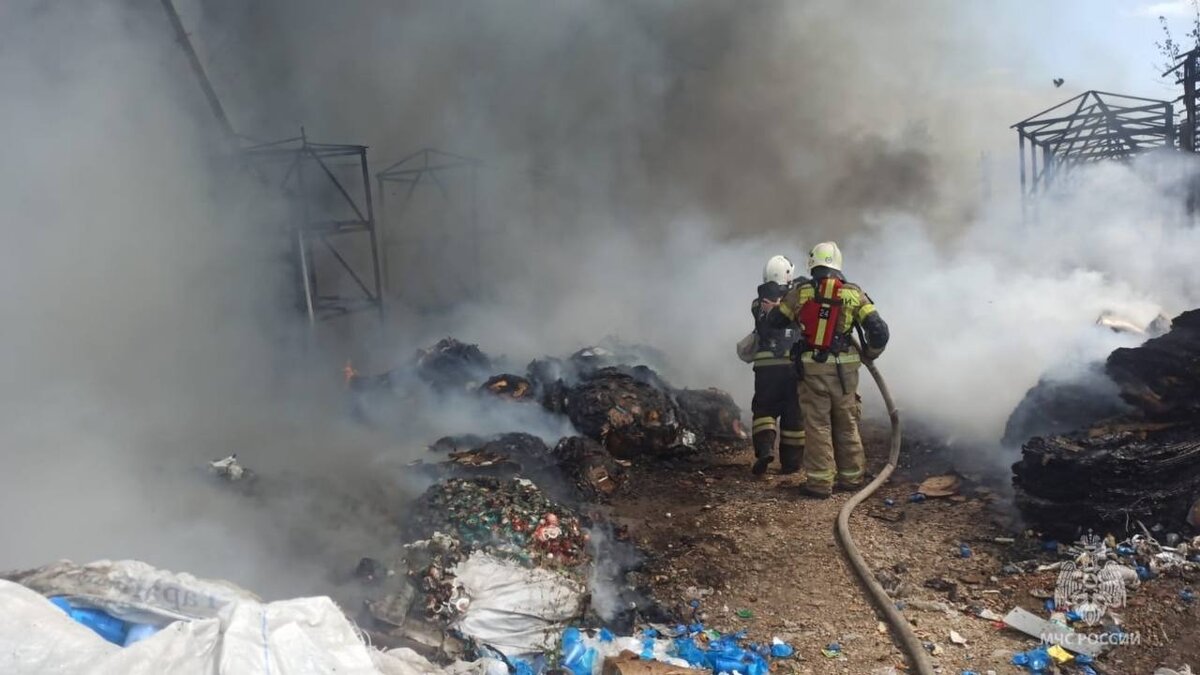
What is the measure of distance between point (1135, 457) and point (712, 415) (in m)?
3.33

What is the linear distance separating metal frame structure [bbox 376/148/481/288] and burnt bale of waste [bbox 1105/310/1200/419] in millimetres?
8405

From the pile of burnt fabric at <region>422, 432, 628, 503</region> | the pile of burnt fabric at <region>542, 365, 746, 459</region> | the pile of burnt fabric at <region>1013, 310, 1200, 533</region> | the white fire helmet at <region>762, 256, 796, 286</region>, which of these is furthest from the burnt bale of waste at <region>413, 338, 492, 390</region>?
the pile of burnt fabric at <region>1013, 310, 1200, 533</region>

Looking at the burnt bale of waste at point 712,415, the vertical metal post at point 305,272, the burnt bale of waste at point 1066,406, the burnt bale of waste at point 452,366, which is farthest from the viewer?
the vertical metal post at point 305,272

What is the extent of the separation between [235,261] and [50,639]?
242 inches

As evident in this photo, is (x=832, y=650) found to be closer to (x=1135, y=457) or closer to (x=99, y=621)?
(x=1135, y=457)

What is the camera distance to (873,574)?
3.73 metres

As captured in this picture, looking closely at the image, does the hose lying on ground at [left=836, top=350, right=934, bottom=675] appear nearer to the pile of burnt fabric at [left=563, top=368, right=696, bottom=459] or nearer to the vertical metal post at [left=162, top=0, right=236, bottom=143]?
the pile of burnt fabric at [left=563, top=368, right=696, bottom=459]

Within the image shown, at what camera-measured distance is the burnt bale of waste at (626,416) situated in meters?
5.95

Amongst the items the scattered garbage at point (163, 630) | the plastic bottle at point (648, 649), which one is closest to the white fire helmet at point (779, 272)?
the plastic bottle at point (648, 649)

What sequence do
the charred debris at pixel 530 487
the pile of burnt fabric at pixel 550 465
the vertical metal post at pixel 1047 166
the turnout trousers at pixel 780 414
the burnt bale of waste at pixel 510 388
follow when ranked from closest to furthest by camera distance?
the charred debris at pixel 530 487 < the pile of burnt fabric at pixel 550 465 < the turnout trousers at pixel 780 414 < the burnt bale of waste at pixel 510 388 < the vertical metal post at pixel 1047 166

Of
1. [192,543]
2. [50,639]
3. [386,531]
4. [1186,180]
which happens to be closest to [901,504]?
[386,531]

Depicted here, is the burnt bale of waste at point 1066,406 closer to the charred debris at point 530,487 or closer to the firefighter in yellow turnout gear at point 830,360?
the firefighter in yellow turnout gear at point 830,360

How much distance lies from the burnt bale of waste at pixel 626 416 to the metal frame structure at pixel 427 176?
544cm

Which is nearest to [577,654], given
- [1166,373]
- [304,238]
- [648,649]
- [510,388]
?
[648,649]
